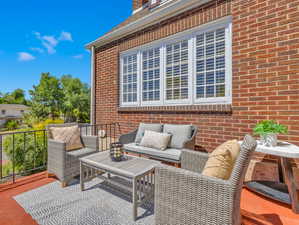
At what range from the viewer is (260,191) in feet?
7.00

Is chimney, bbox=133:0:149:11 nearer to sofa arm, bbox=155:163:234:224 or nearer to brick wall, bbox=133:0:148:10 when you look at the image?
brick wall, bbox=133:0:148:10

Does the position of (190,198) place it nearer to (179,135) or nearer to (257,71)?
(179,135)

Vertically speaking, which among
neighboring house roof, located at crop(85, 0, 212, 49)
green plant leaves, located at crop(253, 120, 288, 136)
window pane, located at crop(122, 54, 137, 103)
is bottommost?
green plant leaves, located at crop(253, 120, 288, 136)

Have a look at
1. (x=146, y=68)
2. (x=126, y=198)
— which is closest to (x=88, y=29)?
(x=146, y=68)

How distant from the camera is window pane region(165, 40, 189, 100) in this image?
3492mm

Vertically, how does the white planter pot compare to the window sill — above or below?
below

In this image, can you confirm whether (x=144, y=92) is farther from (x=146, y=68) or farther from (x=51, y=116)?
(x=51, y=116)

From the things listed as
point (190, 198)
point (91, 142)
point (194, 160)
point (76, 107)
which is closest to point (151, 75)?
point (91, 142)

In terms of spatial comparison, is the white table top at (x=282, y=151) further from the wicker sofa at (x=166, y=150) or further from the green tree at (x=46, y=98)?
the green tree at (x=46, y=98)

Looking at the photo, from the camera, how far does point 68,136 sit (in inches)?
114

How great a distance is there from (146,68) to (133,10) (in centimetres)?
335

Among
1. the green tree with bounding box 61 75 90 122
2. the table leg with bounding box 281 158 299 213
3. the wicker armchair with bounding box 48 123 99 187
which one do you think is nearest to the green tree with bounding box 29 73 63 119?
the green tree with bounding box 61 75 90 122

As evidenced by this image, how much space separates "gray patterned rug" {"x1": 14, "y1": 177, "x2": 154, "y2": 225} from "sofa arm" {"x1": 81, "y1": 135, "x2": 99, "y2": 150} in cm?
73

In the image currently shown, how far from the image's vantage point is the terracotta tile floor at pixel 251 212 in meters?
1.67
